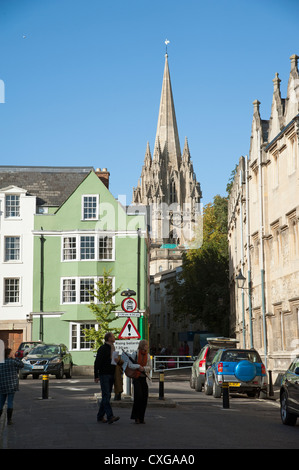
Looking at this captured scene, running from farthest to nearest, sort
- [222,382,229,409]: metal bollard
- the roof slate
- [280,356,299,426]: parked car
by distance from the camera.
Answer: the roof slate < [222,382,229,409]: metal bollard < [280,356,299,426]: parked car

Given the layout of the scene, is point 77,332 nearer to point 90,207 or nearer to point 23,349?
point 90,207

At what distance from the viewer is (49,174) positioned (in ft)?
176

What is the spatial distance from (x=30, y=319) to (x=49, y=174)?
1123 cm

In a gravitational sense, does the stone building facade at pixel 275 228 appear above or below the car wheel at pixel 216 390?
above

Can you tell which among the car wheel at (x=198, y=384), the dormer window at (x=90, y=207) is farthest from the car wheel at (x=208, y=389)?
the dormer window at (x=90, y=207)

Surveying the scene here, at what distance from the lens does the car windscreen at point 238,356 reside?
23905 mm

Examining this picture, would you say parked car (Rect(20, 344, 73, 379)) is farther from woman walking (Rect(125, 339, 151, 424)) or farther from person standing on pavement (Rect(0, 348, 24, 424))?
woman walking (Rect(125, 339, 151, 424))

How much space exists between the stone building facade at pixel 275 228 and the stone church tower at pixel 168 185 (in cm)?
10573

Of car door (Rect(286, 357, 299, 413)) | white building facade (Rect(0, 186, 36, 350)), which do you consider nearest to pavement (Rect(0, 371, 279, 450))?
car door (Rect(286, 357, 299, 413))

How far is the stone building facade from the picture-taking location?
1187 inches

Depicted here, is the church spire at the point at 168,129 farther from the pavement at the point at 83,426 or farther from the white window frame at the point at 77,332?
the pavement at the point at 83,426

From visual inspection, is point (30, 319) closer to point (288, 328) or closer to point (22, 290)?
point (22, 290)

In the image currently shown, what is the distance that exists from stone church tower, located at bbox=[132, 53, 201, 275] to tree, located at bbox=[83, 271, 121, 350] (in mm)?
98808
